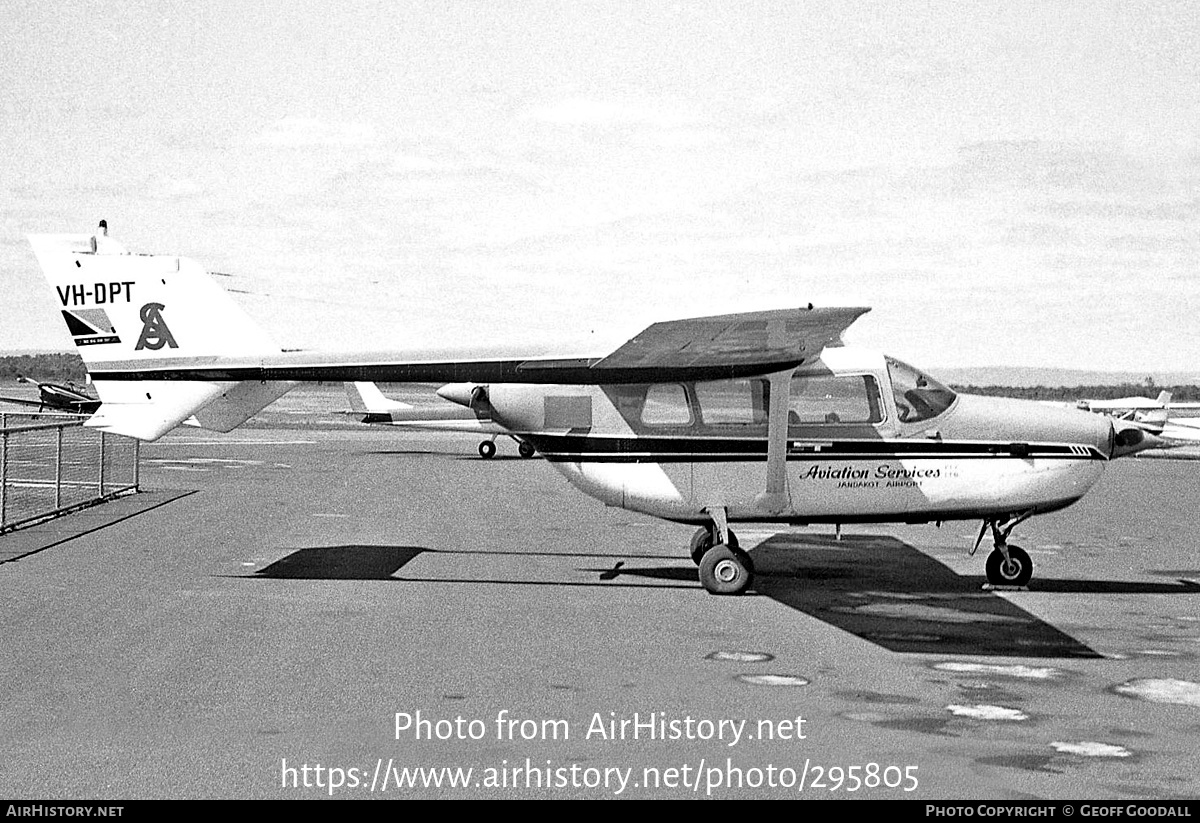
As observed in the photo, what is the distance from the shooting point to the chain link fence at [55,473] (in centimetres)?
1710

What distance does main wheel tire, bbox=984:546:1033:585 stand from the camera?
12516 millimetres

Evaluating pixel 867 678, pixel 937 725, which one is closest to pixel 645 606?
pixel 867 678

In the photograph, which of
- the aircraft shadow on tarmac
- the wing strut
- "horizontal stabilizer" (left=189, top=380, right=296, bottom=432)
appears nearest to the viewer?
the aircraft shadow on tarmac

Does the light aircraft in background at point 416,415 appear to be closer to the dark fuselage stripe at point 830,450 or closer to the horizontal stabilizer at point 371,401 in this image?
→ the horizontal stabilizer at point 371,401

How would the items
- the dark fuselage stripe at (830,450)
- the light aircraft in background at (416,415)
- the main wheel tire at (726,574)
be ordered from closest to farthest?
the main wheel tire at (726,574), the dark fuselage stripe at (830,450), the light aircraft in background at (416,415)

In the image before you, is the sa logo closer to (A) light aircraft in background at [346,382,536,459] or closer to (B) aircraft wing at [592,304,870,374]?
(B) aircraft wing at [592,304,870,374]

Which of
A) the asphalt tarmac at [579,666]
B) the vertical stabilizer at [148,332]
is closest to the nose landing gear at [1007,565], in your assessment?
the asphalt tarmac at [579,666]

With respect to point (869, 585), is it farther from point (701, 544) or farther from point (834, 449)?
point (701, 544)

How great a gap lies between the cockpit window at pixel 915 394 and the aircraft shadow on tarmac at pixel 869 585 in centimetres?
181

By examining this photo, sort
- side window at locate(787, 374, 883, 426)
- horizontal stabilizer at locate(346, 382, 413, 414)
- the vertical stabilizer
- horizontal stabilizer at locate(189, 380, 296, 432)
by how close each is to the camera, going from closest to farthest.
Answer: side window at locate(787, 374, 883, 426) < the vertical stabilizer < horizontal stabilizer at locate(189, 380, 296, 432) < horizontal stabilizer at locate(346, 382, 413, 414)

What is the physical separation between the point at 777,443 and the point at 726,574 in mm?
1389

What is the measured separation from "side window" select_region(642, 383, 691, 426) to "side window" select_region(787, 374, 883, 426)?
110 centimetres

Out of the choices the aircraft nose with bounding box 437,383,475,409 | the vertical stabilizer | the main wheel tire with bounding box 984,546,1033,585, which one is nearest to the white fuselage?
the main wheel tire with bounding box 984,546,1033,585

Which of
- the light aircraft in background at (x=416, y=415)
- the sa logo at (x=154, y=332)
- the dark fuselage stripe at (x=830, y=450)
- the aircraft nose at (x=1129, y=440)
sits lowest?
the light aircraft in background at (x=416, y=415)
